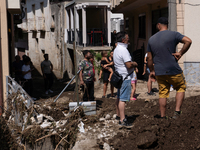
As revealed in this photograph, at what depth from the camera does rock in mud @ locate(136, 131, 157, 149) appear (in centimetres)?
418

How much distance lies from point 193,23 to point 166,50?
5.46 meters

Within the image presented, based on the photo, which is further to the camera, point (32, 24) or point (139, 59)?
point (32, 24)

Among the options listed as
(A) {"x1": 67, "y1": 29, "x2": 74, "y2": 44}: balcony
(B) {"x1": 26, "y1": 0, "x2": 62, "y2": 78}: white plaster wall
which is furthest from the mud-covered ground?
(B) {"x1": 26, "y1": 0, "x2": 62, "y2": 78}: white plaster wall

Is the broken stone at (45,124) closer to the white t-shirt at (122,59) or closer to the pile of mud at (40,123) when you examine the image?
the pile of mud at (40,123)

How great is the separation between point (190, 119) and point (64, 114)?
9.04ft

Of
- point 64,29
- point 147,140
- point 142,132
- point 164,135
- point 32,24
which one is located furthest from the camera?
point 32,24

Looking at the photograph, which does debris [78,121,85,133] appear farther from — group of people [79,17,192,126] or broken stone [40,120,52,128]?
group of people [79,17,192,126]

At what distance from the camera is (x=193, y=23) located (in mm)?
9625

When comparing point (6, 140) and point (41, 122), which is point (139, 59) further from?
→ point (6, 140)

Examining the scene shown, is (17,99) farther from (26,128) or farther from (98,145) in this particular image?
(98,145)

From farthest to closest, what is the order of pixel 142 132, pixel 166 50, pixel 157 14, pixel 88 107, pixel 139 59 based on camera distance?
1. pixel 139 59
2. pixel 157 14
3. pixel 88 107
4. pixel 166 50
5. pixel 142 132

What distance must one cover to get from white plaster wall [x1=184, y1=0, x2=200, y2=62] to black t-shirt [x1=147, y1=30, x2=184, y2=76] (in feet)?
17.3

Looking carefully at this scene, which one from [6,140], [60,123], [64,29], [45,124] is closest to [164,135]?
[60,123]

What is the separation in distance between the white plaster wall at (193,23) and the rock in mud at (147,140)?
612 centimetres
